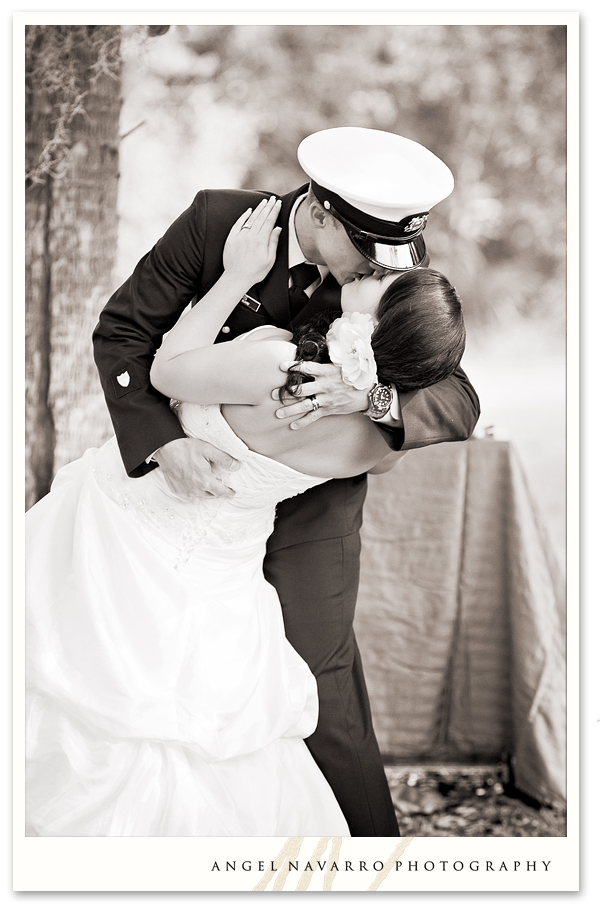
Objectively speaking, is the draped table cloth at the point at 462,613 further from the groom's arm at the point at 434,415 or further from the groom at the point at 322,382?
the groom's arm at the point at 434,415

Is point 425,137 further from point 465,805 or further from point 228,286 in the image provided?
point 465,805

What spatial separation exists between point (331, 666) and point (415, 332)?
795mm

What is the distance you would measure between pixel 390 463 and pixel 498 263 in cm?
54

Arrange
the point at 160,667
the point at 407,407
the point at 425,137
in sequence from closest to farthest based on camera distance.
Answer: the point at 407,407 < the point at 160,667 < the point at 425,137

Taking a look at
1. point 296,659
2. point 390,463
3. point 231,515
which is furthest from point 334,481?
point 296,659

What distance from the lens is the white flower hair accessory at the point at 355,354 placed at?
1.19 metres

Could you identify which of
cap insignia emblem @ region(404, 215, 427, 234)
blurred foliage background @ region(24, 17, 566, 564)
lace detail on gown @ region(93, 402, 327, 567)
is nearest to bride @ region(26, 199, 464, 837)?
lace detail on gown @ region(93, 402, 327, 567)

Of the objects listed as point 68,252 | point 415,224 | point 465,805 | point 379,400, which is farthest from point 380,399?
point 465,805

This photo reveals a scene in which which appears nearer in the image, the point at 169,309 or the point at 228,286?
the point at 228,286

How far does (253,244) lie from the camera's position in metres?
1.40

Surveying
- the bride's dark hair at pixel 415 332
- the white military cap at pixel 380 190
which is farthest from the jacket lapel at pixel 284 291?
the bride's dark hair at pixel 415 332
